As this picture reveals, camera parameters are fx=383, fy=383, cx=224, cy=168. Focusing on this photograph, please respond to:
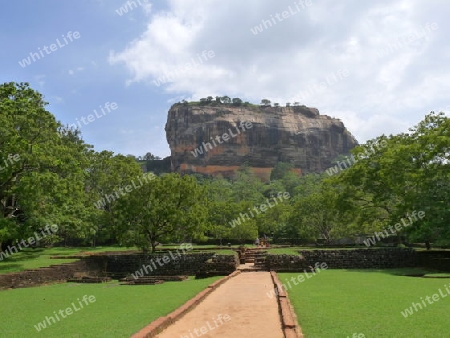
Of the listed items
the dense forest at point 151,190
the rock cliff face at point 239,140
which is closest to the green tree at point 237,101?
the rock cliff face at point 239,140

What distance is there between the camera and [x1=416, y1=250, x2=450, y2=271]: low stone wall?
17.4 metres

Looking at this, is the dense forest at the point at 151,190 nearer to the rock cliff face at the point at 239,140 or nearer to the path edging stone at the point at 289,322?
the path edging stone at the point at 289,322

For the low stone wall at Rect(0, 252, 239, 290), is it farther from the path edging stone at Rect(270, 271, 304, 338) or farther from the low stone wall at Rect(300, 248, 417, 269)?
the path edging stone at Rect(270, 271, 304, 338)

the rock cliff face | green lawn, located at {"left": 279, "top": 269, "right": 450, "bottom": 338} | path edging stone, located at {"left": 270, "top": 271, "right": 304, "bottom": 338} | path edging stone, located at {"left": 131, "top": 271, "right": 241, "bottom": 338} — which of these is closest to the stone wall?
green lawn, located at {"left": 279, "top": 269, "right": 450, "bottom": 338}

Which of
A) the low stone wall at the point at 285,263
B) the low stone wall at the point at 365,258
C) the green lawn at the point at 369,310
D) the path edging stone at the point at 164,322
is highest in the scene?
the path edging stone at the point at 164,322

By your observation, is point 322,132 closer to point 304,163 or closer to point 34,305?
point 304,163

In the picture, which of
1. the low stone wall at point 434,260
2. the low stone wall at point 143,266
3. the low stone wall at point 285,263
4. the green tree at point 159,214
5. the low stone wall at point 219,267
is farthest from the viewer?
the green tree at point 159,214

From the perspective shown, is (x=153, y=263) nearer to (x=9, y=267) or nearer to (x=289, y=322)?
(x=9, y=267)

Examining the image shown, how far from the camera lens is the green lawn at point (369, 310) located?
636 centimetres

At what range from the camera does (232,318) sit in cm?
794

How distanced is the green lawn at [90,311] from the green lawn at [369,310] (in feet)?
10.2

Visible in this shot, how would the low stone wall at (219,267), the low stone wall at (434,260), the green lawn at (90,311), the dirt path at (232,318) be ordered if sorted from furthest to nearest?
the low stone wall at (219,267), the low stone wall at (434,260), the green lawn at (90,311), the dirt path at (232,318)

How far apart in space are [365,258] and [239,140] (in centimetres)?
9997

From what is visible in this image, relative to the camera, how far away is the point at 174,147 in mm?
119125
